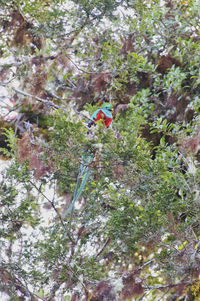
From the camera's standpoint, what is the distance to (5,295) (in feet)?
10.8

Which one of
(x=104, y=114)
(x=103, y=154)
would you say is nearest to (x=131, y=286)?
(x=103, y=154)

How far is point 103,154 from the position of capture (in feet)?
9.50

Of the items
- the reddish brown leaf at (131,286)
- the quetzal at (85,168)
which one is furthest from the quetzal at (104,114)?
the reddish brown leaf at (131,286)

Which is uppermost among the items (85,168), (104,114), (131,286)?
(104,114)

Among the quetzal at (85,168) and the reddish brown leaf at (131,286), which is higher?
the quetzal at (85,168)

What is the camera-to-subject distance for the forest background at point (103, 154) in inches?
113

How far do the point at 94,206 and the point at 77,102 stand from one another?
1.54 m

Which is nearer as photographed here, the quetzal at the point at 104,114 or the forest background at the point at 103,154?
the forest background at the point at 103,154

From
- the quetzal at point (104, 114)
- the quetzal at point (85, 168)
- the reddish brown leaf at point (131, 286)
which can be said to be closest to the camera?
the reddish brown leaf at point (131, 286)

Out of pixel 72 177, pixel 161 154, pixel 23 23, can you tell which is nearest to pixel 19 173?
pixel 72 177

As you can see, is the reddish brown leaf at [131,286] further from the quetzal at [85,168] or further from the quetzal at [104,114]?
the quetzal at [104,114]

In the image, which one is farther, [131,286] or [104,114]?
[104,114]

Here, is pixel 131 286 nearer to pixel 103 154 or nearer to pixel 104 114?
pixel 103 154

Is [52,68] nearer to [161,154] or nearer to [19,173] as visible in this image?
[19,173]
